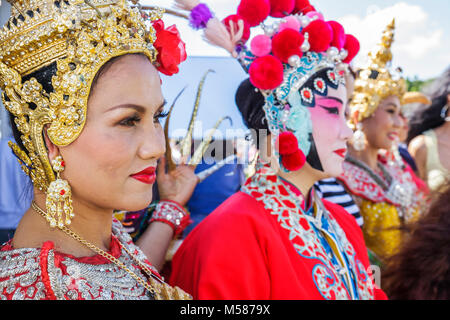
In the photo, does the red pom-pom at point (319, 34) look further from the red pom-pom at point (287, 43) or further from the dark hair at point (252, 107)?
the dark hair at point (252, 107)

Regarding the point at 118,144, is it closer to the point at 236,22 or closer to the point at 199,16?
the point at 199,16

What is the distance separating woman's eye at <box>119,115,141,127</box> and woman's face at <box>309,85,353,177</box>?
101cm

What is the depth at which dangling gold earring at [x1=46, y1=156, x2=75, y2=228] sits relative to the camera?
4.05 ft

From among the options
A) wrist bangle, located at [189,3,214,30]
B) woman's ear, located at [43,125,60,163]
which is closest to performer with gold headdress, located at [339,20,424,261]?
wrist bangle, located at [189,3,214,30]

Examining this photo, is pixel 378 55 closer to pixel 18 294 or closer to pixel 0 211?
pixel 0 211

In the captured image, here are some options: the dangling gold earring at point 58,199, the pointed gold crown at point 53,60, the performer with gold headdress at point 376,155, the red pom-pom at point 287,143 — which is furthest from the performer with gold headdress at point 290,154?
the performer with gold headdress at point 376,155

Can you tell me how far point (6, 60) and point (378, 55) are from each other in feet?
9.97

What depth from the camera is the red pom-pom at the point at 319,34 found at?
2.05 m

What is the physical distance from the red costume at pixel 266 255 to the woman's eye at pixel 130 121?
2.28 feet

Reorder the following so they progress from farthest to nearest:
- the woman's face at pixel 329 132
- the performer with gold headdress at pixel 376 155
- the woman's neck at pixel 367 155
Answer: the woman's neck at pixel 367 155, the performer with gold headdress at pixel 376 155, the woman's face at pixel 329 132

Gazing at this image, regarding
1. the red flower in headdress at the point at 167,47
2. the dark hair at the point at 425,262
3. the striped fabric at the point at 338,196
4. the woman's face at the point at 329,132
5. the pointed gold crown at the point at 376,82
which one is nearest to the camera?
the red flower in headdress at the point at 167,47

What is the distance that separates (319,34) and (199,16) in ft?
1.84

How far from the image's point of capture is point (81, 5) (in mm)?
1289
